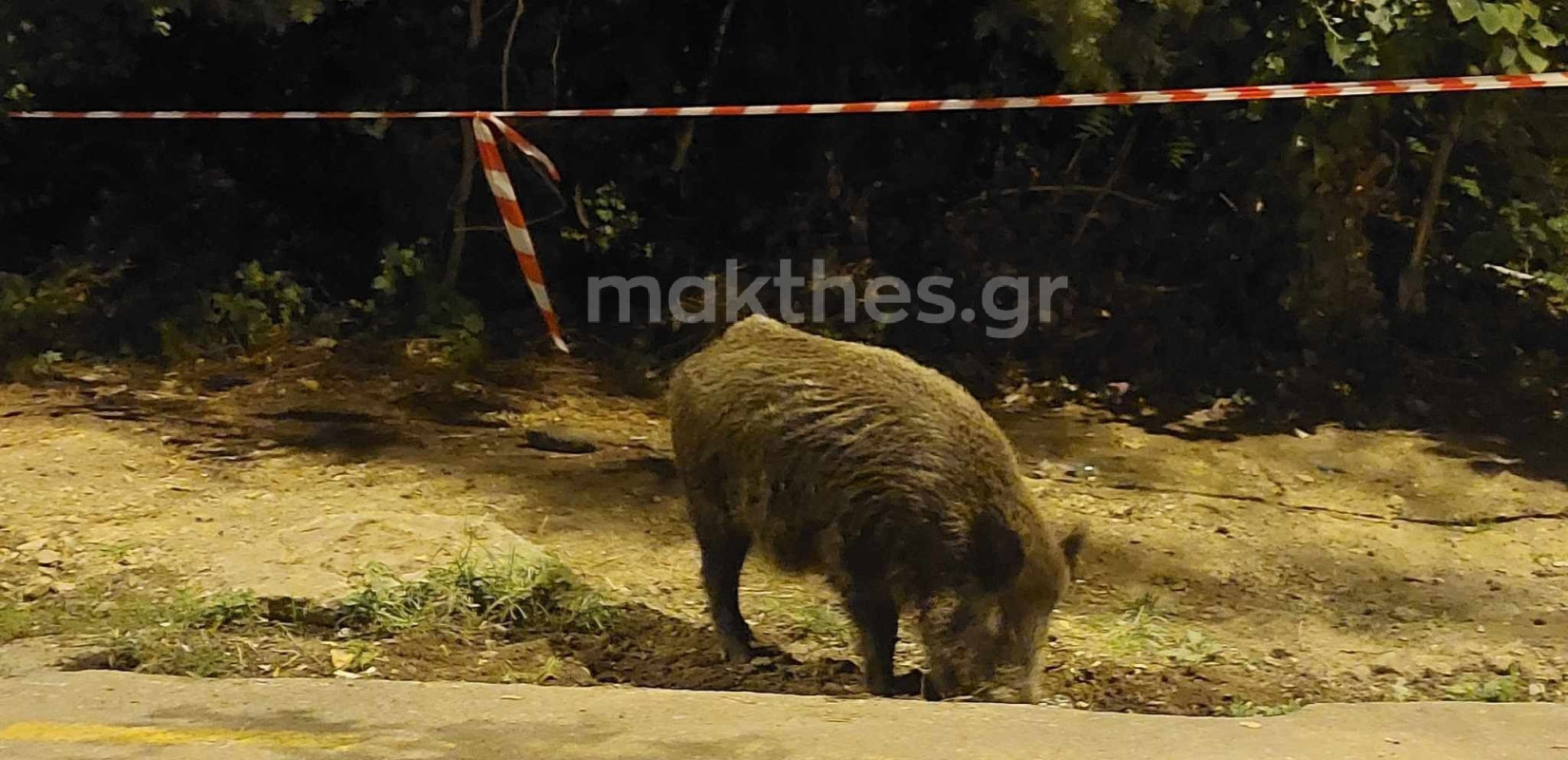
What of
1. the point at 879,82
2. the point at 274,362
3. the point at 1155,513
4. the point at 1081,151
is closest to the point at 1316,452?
the point at 1155,513

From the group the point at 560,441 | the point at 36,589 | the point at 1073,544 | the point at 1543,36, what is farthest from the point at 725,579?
the point at 1543,36

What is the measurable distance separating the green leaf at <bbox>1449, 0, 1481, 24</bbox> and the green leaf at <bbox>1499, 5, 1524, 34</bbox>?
11 cm

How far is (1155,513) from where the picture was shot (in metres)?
6.09

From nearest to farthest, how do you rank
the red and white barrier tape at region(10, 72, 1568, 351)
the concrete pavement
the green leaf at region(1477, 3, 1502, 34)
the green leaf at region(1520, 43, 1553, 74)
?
the concrete pavement → the red and white barrier tape at region(10, 72, 1568, 351) → the green leaf at region(1477, 3, 1502, 34) → the green leaf at region(1520, 43, 1553, 74)

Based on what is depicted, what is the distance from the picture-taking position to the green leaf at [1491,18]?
22.1 ft

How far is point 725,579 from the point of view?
14.6ft

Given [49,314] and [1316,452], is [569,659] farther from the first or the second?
[49,314]

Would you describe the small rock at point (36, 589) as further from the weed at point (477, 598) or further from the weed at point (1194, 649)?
the weed at point (1194, 649)

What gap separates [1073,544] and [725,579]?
1.04 metres

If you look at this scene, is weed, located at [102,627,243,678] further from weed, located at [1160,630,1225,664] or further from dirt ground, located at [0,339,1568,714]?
weed, located at [1160,630,1225,664]

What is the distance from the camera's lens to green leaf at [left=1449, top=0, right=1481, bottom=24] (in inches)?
267

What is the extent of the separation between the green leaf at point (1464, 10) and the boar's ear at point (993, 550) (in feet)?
14.0

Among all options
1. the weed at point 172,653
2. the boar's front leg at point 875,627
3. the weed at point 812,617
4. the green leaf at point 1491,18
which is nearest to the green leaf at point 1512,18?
the green leaf at point 1491,18

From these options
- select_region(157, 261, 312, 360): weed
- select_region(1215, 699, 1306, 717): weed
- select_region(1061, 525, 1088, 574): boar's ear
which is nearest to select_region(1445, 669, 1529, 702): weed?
select_region(1215, 699, 1306, 717): weed
